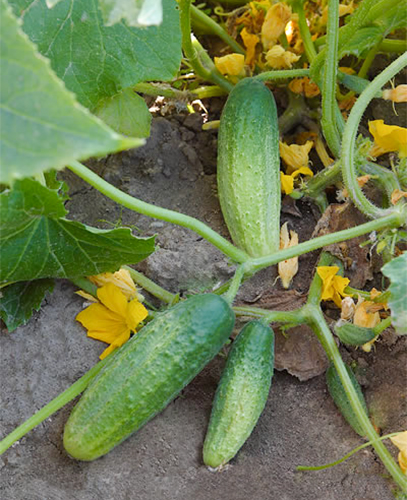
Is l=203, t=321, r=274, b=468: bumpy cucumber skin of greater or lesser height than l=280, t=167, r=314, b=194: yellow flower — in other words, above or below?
below

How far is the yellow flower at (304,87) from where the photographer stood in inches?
71.3

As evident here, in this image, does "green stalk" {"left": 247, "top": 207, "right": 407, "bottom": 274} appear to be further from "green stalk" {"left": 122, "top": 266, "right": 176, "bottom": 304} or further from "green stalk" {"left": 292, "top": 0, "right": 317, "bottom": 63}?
"green stalk" {"left": 292, "top": 0, "right": 317, "bottom": 63}

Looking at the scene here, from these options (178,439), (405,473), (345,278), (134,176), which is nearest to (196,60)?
(134,176)

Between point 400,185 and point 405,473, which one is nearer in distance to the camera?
point 405,473

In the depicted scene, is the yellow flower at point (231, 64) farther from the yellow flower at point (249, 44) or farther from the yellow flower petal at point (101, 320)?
the yellow flower petal at point (101, 320)

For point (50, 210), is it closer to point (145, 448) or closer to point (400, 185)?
point (145, 448)

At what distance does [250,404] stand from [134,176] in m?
0.71

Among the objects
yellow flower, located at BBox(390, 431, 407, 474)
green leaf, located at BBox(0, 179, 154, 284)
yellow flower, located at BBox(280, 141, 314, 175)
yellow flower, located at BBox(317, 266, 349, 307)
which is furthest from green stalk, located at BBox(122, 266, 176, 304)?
yellow flower, located at BBox(390, 431, 407, 474)

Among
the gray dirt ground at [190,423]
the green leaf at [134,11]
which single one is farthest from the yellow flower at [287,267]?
the green leaf at [134,11]

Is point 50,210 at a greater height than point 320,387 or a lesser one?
greater

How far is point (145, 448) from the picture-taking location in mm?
1460

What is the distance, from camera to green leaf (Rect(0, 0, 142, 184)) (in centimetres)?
70

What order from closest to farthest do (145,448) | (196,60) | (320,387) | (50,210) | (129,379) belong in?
(50,210), (129,379), (145,448), (320,387), (196,60)

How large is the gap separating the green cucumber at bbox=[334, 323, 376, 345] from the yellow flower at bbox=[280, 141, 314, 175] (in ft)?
1.59
